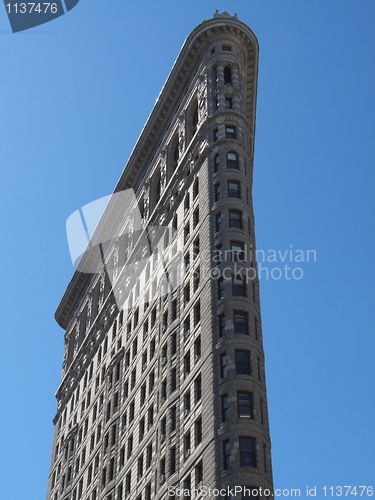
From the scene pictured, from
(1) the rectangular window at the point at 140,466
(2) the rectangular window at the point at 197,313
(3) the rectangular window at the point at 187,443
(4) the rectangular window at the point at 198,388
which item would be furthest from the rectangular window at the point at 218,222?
(1) the rectangular window at the point at 140,466

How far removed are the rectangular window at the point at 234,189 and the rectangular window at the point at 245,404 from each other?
21.7 meters

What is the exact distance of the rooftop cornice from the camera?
3551 inches

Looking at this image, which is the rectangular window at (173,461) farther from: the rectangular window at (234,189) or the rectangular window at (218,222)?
the rectangular window at (234,189)

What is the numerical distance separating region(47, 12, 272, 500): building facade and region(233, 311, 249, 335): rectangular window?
0.18 m

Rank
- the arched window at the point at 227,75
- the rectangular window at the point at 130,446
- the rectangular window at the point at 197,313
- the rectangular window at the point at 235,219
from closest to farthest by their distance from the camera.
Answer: the rectangular window at the point at 197,313 < the rectangular window at the point at 235,219 < the rectangular window at the point at 130,446 < the arched window at the point at 227,75

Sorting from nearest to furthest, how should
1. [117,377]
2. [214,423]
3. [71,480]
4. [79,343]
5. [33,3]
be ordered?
[214,423] → [33,3] → [117,377] → [71,480] → [79,343]

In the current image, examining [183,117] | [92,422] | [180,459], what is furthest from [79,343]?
[180,459]

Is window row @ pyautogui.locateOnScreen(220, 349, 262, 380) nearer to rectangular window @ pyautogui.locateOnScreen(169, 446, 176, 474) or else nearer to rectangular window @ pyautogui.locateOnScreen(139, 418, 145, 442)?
rectangular window @ pyautogui.locateOnScreen(169, 446, 176, 474)

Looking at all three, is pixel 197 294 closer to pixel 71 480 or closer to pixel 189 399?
pixel 189 399

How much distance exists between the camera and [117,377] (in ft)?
286

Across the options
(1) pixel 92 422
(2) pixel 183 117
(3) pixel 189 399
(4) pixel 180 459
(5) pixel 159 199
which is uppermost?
(2) pixel 183 117

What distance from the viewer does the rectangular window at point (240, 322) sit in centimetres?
6266

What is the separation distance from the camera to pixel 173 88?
95.4 metres

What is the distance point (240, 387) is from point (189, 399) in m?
7.32
